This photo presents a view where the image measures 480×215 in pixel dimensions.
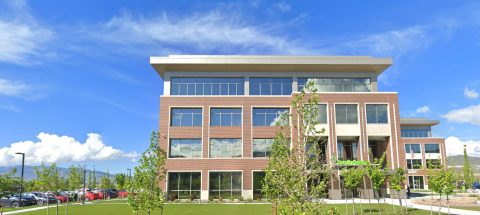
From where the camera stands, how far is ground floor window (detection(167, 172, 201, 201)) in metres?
46.3

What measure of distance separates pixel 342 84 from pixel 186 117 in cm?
2090

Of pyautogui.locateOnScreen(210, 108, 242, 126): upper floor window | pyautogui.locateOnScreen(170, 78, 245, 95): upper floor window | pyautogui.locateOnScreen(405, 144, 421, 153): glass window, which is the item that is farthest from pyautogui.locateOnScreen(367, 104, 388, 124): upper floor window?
pyautogui.locateOnScreen(405, 144, 421, 153): glass window

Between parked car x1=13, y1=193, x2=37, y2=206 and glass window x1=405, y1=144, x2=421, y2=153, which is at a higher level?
glass window x1=405, y1=144, x2=421, y2=153

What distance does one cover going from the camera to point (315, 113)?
11289 millimetres

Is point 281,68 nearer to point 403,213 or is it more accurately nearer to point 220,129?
point 220,129

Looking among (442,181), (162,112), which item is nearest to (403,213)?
(442,181)

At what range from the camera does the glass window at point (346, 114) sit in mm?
46344

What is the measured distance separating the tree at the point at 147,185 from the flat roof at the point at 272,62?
30954 millimetres

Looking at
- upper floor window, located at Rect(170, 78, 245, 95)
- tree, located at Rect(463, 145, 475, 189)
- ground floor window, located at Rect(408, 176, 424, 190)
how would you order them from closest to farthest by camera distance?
1. upper floor window, located at Rect(170, 78, 245, 95)
2. tree, located at Rect(463, 145, 475, 189)
3. ground floor window, located at Rect(408, 176, 424, 190)

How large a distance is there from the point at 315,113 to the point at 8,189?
21079 mm

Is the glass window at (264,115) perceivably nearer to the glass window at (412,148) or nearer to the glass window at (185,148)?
the glass window at (185,148)

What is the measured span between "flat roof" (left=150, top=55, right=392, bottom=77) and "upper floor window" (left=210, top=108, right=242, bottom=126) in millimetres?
5726

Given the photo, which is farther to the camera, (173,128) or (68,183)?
(173,128)

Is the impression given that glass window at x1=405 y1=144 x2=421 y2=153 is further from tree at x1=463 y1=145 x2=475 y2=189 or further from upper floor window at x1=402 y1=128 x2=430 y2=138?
tree at x1=463 y1=145 x2=475 y2=189
